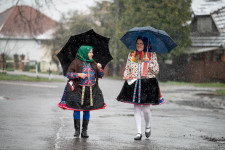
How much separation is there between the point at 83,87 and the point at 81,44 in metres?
0.75

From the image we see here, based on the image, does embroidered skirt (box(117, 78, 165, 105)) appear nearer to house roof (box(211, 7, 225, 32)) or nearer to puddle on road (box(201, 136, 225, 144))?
puddle on road (box(201, 136, 225, 144))

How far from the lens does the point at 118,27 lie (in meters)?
35.2

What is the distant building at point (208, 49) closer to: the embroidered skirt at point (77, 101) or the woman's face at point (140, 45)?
the woman's face at point (140, 45)

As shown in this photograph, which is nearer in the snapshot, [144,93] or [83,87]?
[83,87]

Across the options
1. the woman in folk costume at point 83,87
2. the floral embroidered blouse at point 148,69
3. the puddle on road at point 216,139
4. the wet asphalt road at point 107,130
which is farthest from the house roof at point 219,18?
the woman in folk costume at point 83,87

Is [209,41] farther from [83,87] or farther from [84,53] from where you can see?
[83,87]

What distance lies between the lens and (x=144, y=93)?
7.21m

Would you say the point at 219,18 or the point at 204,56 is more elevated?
the point at 219,18

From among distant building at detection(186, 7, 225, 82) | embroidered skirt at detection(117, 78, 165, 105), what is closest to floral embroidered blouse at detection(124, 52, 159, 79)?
embroidered skirt at detection(117, 78, 165, 105)

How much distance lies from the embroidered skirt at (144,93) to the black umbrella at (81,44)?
65 cm

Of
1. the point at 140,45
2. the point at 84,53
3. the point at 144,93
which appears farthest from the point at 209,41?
the point at 84,53

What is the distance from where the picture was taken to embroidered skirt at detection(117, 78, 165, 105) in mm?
7211

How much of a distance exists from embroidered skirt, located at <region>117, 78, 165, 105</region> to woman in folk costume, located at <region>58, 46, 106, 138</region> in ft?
1.53

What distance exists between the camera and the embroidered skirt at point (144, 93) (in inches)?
284
